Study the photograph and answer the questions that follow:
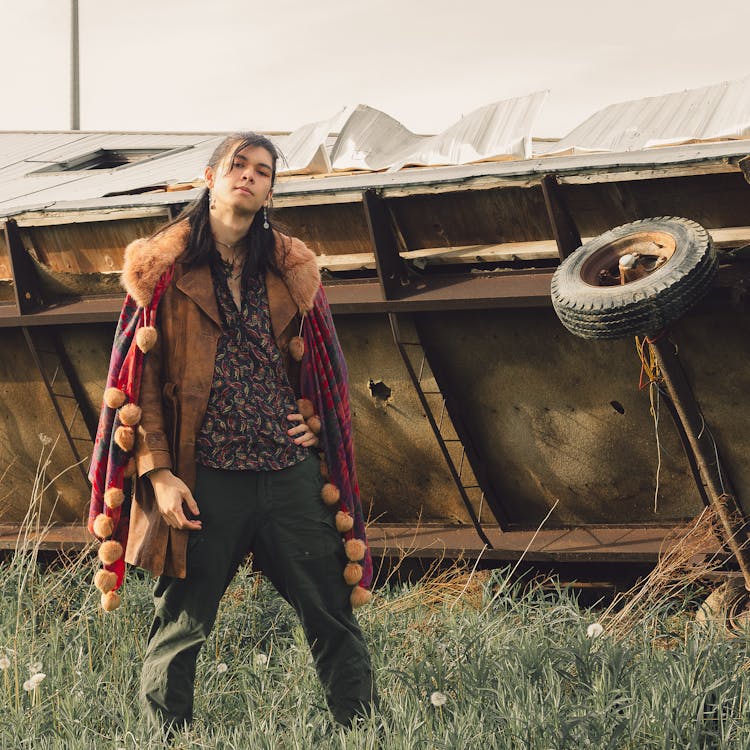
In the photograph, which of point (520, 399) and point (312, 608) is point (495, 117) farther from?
point (312, 608)

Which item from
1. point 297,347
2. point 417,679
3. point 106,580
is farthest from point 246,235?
point 417,679

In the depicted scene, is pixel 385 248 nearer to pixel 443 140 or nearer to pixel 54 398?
pixel 443 140

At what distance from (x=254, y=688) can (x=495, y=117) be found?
3716 mm

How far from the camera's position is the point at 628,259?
13.6ft

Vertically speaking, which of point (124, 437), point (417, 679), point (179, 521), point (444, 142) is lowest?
point (417, 679)

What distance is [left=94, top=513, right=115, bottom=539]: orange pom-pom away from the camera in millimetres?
3236

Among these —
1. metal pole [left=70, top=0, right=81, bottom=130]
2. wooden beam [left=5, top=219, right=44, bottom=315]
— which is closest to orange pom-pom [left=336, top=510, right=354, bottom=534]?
wooden beam [left=5, top=219, right=44, bottom=315]

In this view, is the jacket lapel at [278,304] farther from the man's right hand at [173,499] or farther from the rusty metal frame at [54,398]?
the rusty metal frame at [54,398]

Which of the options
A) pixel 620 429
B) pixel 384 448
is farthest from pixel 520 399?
pixel 384 448

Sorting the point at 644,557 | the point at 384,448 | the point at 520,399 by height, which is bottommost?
the point at 644,557

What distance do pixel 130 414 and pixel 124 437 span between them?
3.1 inches

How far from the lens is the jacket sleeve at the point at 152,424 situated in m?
3.12

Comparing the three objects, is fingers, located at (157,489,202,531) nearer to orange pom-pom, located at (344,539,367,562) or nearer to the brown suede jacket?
the brown suede jacket

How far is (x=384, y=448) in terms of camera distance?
222 inches
